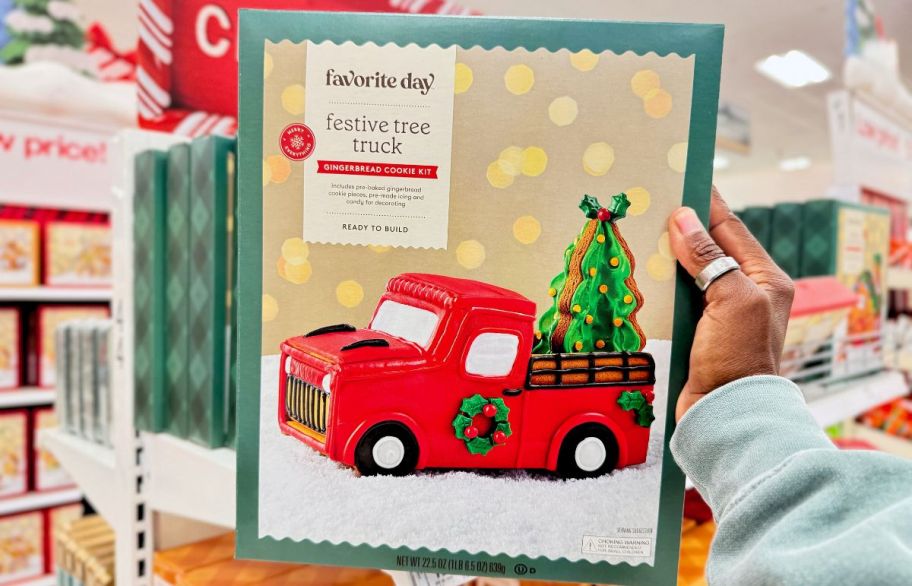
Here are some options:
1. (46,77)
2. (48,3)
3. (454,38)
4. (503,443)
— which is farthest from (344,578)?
(48,3)

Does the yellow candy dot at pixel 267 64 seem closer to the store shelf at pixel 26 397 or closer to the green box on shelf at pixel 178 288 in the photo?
the green box on shelf at pixel 178 288

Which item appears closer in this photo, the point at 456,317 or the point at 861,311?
the point at 456,317

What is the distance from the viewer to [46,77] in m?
2.36

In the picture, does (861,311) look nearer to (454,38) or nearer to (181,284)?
(454,38)

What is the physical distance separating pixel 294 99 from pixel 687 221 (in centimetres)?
43

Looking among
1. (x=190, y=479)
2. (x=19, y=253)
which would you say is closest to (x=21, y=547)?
(x=19, y=253)

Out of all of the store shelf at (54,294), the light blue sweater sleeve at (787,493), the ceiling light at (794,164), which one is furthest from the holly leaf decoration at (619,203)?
the ceiling light at (794,164)

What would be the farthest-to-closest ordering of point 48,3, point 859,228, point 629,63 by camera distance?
point 48,3 < point 859,228 < point 629,63

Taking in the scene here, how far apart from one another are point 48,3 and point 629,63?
289 cm

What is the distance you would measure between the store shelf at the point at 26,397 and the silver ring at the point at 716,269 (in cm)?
244

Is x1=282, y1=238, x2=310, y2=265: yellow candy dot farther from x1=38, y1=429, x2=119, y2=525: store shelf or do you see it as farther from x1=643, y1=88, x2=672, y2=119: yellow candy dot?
x1=38, y1=429, x2=119, y2=525: store shelf

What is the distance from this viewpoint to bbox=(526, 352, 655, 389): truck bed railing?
65cm

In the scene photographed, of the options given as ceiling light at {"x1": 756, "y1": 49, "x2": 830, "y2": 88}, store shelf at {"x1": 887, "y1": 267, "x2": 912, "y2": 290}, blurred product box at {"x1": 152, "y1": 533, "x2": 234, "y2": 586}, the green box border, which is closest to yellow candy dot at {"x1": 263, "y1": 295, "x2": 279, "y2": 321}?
the green box border

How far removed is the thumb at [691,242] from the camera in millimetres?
611
